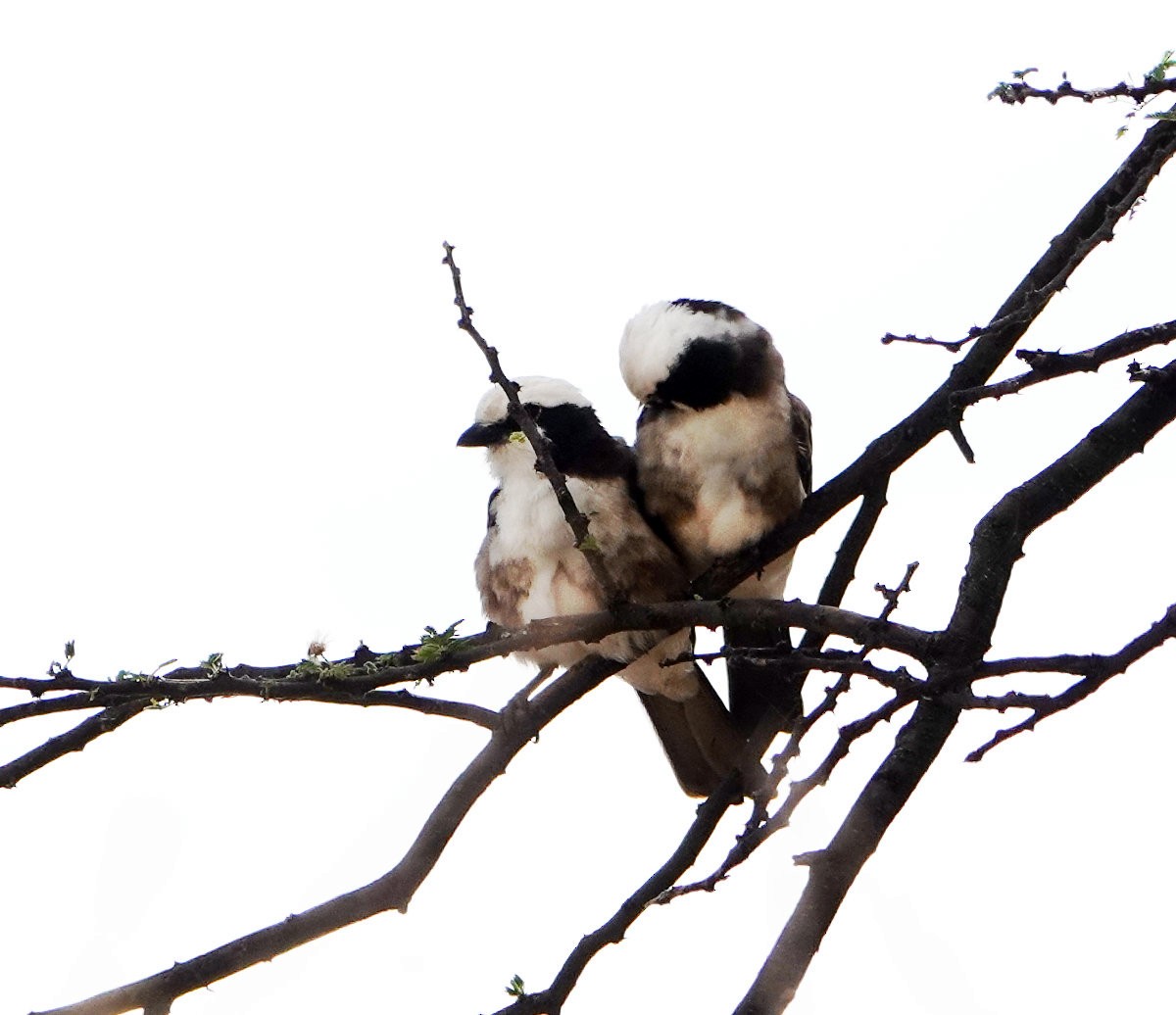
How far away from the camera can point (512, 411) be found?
3568mm

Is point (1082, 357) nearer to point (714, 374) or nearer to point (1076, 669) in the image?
point (1076, 669)

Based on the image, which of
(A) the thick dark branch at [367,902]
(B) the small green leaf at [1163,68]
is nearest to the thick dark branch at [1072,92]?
(B) the small green leaf at [1163,68]

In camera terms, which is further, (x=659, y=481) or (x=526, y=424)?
(x=659, y=481)

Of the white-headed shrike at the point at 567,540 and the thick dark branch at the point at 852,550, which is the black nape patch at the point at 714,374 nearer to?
the white-headed shrike at the point at 567,540

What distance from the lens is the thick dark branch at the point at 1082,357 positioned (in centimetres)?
335

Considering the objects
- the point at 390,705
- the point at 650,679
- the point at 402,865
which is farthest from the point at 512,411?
the point at 650,679

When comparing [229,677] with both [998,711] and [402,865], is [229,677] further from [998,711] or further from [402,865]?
[998,711]

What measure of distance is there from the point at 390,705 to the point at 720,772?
2045mm

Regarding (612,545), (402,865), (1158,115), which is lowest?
(402,865)

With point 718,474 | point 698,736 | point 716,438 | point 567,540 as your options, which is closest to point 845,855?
point 567,540

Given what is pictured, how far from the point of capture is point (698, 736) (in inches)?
221

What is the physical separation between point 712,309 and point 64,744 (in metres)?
2.49

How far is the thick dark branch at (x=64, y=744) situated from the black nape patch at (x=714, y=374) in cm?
204

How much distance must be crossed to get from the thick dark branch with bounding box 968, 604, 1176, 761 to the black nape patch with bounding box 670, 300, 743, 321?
8.32ft
